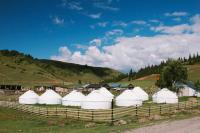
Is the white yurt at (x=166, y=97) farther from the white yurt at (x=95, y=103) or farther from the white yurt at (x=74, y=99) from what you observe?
the white yurt at (x=95, y=103)

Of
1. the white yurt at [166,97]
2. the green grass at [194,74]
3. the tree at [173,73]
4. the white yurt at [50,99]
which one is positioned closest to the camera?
the white yurt at [166,97]

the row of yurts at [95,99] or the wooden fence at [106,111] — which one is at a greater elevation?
the row of yurts at [95,99]

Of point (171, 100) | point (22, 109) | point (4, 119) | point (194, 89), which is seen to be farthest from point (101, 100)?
point (194, 89)

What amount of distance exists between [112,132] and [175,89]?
79.4 metres

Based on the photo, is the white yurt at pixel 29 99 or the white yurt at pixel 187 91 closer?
the white yurt at pixel 29 99

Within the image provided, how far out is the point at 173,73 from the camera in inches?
3991

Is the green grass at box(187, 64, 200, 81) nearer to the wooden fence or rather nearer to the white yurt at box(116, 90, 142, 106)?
the white yurt at box(116, 90, 142, 106)

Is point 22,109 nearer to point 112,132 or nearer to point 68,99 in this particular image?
point 68,99

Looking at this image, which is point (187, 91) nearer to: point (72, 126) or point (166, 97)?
point (166, 97)

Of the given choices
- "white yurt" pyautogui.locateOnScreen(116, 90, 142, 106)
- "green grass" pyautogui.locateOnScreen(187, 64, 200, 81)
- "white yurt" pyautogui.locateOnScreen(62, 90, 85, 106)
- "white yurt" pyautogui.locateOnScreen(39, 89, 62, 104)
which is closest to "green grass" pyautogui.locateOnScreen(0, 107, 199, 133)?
"white yurt" pyautogui.locateOnScreen(62, 90, 85, 106)

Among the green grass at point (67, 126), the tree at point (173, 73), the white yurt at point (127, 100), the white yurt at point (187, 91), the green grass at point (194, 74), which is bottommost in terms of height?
the green grass at point (67, 126)

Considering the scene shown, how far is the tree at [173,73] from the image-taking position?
10075 cm

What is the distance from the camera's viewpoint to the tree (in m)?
101

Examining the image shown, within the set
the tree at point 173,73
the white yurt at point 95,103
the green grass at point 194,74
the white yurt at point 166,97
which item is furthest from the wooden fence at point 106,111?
the green grass at point 194,74
